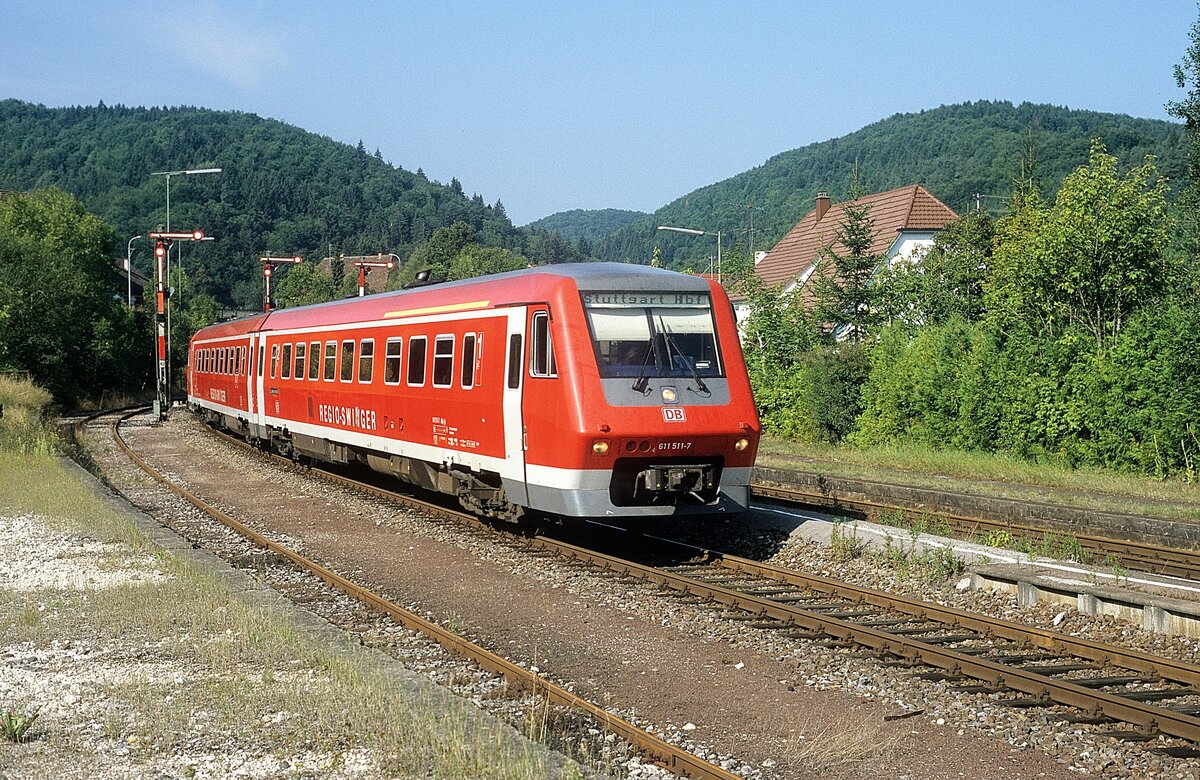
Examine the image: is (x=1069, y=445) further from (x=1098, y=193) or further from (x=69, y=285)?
(x=69, y=285)

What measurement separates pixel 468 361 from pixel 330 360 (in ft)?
22.3

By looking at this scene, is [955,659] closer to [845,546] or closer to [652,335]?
[845,546]

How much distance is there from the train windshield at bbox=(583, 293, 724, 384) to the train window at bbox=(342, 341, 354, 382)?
793 cm

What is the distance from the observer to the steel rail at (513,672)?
6270 millimetres

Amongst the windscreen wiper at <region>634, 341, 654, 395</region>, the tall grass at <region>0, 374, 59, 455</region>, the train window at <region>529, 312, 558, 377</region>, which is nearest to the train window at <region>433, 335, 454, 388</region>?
the train window at <region>529, 312, 558, 377</region>

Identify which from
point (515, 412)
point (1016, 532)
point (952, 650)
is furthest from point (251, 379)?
point (952, 650)

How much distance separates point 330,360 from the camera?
67.4ft

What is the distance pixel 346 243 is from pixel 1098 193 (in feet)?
572

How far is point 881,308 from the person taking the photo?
30.1 metres

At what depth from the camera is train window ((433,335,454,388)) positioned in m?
15.1

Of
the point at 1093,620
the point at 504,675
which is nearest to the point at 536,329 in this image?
the point at 504,675

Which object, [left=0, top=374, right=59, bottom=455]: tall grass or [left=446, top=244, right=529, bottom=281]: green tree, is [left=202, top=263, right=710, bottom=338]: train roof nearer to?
[left=0, top=374, right=59, bottom=455]: tall grass

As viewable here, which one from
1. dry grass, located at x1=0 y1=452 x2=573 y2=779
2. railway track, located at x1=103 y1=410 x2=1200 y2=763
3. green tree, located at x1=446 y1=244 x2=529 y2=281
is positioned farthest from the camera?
green tree, located at x1=446 y1=244 x2=529 y2=281

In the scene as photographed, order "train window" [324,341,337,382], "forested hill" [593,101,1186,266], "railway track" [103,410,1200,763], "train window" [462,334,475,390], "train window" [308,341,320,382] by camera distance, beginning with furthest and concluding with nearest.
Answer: "forested hill" [593,101,1186,266], "train window" [308,341,320,382], "train window" [324,341,337,382], "train window" [462,334,475,390], "railway track" [103,410,1200,763]
